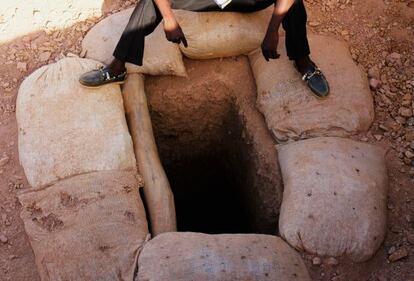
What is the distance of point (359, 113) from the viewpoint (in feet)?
9.48

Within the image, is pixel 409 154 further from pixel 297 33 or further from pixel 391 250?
pixel 297 33

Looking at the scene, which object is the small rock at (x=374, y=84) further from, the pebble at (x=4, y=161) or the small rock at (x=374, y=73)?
the pebble at (x=4, y=161)

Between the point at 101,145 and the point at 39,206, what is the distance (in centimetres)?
42

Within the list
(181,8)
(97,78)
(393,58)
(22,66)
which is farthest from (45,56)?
(393,58)

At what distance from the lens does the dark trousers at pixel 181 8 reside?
2.78 meters

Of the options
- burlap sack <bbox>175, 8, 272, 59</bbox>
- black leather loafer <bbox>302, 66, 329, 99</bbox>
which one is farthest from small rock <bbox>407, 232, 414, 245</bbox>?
burlap sack <bbox>175, 8, 272, 59</bbox>

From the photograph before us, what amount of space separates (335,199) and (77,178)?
4.05ft

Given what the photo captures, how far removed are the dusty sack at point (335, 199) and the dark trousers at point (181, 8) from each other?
53 cm

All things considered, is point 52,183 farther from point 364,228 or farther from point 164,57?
point 364,228

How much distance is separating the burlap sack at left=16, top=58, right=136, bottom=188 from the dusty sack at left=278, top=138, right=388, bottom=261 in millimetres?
854

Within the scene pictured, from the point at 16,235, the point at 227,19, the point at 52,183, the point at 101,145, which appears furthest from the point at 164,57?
the point at 16,235

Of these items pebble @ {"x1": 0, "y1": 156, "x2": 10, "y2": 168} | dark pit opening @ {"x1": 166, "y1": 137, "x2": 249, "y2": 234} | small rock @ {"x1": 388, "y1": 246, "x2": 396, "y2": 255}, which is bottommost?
dark pit opening @ {"x1": 166, "y1": 137, "x2": 249, "y2": 234}

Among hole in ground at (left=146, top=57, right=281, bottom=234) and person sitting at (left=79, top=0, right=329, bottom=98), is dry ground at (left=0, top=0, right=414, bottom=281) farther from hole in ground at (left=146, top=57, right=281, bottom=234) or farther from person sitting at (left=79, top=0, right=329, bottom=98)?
hole in ground at (left=146, top=57, right=281, bottom=234)

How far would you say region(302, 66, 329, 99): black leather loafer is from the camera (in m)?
2.90
